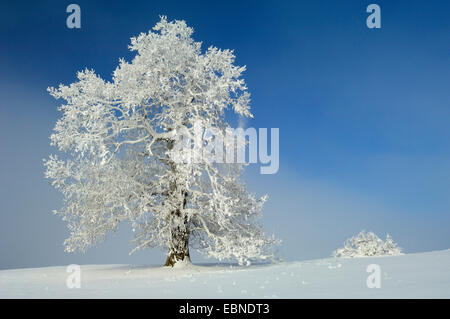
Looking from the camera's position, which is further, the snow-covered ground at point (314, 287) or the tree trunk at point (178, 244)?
the tree trunk at point (178, 244)

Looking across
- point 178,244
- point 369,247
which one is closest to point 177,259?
point 178,244

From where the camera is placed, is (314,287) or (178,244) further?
(178,244)

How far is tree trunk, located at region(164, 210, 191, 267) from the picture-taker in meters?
19.0

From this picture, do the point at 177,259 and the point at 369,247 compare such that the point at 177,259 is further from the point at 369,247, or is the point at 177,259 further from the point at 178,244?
the point at 369,247

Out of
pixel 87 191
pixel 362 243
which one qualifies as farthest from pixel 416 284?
pixel 87 191

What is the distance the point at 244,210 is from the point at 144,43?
7.72 meters

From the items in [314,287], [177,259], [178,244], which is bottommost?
[177,259]

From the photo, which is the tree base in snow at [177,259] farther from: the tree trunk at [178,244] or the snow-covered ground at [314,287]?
the snow-covered ground at [314,287]

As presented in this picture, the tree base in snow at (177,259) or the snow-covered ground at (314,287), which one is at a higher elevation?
the snow-covered ground at (314,287)

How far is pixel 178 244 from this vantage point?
19172mm

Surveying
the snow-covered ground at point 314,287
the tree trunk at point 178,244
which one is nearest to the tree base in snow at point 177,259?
the tree trunk at point 178,244

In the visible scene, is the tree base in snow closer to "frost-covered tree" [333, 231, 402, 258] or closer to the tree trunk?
the tree trunk

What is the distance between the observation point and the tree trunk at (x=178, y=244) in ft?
62.2
